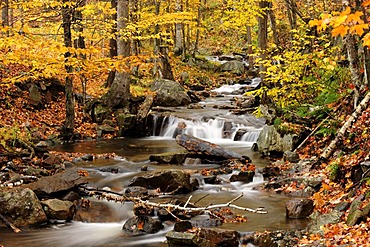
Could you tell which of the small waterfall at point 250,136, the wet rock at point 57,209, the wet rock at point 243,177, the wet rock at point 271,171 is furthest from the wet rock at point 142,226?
the small waterfall at point 250,136

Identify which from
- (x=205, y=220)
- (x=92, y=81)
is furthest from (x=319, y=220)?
(x=92, y=81)

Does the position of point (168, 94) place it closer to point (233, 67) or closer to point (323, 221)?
point (233, 67)

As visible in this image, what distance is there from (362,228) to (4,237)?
5.58 metres

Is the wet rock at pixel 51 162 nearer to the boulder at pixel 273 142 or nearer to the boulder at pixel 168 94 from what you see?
the boulder at pixel 273 142

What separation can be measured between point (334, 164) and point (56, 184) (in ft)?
18.6

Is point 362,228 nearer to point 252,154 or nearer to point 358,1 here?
point 358,1

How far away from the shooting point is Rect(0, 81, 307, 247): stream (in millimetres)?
7047

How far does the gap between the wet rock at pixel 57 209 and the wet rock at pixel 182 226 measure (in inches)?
85.9

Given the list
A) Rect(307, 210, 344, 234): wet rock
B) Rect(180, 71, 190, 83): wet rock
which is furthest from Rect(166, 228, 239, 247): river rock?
Rect(180, 71, 190, 83): wet rock

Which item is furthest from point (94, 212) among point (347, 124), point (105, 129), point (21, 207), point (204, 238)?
point (105, 129)

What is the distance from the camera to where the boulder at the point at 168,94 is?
21469mm

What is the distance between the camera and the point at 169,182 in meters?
9.32

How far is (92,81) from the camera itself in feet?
73.3

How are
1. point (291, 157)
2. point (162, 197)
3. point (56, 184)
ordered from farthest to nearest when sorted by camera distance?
point (291, 157)
point (162, 197)
point (56, 184)
